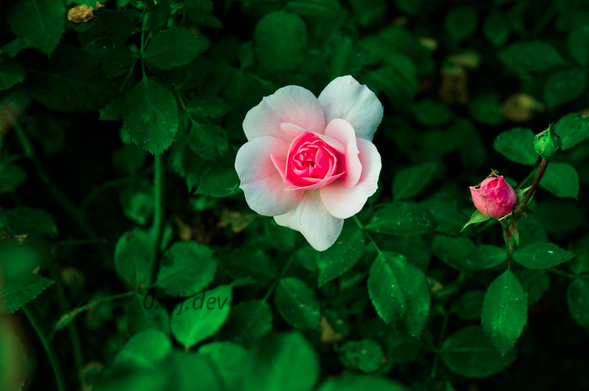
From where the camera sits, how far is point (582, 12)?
2111 mm

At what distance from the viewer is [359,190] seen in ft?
3.12

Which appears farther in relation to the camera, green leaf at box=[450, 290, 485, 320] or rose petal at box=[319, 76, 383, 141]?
green leaf at box=[450, 290, 485, 320]

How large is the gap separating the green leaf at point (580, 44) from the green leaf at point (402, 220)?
1191 mm

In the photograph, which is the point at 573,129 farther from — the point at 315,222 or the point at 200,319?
the point at 200,319

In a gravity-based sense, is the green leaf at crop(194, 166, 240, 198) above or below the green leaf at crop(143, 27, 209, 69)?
below

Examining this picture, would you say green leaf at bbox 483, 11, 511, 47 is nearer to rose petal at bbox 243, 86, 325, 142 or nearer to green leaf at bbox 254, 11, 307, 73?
green leaf at bbox 254, 11, 307, 73

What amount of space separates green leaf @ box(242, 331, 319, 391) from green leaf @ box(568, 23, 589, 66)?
182 centimetres

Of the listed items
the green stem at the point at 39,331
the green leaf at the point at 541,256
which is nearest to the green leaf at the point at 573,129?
the green leaf at the point at 541,256

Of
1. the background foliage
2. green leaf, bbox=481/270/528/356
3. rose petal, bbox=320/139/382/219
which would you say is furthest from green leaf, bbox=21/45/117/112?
green leaf, bbox=481/270/528/356

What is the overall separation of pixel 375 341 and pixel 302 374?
1.00m

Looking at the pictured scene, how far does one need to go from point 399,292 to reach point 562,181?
0.55m

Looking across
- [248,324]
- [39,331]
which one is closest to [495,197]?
[248,324]

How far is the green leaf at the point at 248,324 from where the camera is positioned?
1.20 meters

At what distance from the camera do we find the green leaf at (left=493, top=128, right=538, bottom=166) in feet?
4.21
